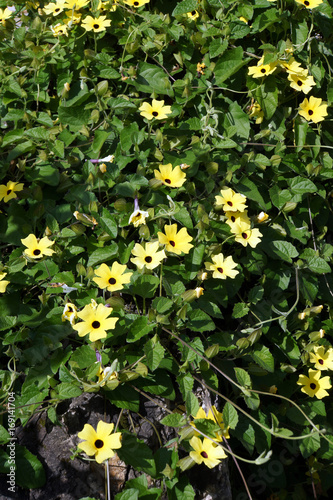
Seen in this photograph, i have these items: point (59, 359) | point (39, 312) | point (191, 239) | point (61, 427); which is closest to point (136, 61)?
point (191, 239)

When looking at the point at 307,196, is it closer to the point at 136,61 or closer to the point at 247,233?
the point at 247,233

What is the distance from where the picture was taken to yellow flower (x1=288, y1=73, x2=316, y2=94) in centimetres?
189

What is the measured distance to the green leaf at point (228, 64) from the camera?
1925 mm

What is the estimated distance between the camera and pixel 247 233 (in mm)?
1616

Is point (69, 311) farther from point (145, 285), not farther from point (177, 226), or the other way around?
point (177, 226)

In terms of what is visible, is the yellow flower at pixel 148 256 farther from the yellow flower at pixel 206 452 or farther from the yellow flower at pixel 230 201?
the yellow flower at pixel 206 452

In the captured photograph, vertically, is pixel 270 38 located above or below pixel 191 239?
above

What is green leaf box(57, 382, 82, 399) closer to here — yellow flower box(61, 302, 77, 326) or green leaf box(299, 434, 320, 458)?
yellow flower box(61, 302, 77, 326)

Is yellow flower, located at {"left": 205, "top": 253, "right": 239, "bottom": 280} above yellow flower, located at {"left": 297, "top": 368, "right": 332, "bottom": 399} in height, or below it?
above

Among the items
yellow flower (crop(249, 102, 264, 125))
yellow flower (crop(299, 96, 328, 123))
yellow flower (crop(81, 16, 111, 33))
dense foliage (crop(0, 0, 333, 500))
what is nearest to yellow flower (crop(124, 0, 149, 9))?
dense foliage (crop(0, 0, 333, 500))

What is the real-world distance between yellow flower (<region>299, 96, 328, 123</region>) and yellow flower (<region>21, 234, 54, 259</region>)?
1.12 m

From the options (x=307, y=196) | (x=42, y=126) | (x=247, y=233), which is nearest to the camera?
(x=247, y=233)

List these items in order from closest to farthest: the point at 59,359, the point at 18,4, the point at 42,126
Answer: the point at 59,359 → the point at 42,126 → the point at 18,4

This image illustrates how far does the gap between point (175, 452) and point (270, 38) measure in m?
1.76
